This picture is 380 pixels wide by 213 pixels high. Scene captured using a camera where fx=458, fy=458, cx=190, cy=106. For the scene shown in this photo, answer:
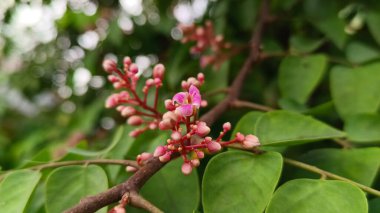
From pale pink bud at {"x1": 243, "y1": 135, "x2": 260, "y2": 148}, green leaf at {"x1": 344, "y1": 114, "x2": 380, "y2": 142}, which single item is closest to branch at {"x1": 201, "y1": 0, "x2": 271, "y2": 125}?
pale pink bud at {"x1": 243, "y1": 135, "x2": 260, "y2": 148}

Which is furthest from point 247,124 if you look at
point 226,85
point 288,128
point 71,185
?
point 226,85

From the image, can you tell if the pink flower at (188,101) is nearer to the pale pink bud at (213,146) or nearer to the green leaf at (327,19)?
the pale pink bud at (213,146)

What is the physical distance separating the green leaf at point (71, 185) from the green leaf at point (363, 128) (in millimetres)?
504

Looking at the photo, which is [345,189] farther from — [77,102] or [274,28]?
[77,102]

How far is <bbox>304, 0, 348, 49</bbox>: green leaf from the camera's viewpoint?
1.29m

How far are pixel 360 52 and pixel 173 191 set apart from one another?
70 cm

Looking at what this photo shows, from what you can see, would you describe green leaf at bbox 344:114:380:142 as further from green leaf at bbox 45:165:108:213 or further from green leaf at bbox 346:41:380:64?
green leaf at bbox 45:165:108:213

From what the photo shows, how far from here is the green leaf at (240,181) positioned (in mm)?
682

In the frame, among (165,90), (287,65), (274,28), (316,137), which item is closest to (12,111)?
(165,90)

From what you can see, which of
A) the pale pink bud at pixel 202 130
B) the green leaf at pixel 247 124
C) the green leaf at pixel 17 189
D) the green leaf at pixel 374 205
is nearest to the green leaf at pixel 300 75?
the green leaf at pixel 247 124

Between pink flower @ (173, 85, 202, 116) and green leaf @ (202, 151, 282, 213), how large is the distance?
0.10 m

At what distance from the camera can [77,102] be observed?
2244 mm

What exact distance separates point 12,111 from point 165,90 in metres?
2.07

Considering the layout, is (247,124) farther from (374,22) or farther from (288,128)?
(374,22)
